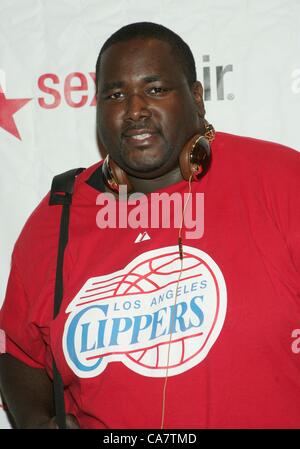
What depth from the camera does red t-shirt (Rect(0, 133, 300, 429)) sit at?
1102 mm

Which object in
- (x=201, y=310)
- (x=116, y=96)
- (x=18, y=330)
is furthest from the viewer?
(x=18, y=330)

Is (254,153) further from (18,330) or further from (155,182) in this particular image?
(18,330)

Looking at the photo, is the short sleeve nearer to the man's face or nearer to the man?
the man

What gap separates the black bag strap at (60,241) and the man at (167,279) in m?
0.01

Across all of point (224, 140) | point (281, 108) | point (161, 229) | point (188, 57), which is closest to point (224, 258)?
point (161, 229)

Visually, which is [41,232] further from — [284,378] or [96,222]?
[284,378]

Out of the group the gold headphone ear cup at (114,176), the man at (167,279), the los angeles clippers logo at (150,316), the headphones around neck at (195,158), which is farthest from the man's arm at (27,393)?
the headphones around neck at (195,158)

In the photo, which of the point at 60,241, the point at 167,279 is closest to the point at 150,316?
the point at 167,279

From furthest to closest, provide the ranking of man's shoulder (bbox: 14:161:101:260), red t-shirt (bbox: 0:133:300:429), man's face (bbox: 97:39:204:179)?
man's shoulder (bbox: 14:161:101:260) → man's face (bbox: 97:39:204:179) → red t-shirt (bbox: 0:133:300:429)

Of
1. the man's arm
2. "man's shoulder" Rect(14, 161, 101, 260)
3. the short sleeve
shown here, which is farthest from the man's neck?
the man's arm

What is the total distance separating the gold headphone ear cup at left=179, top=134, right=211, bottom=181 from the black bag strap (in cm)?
28

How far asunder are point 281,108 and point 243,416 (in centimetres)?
77

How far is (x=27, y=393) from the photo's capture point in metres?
1.34

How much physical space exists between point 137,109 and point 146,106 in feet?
0.07
